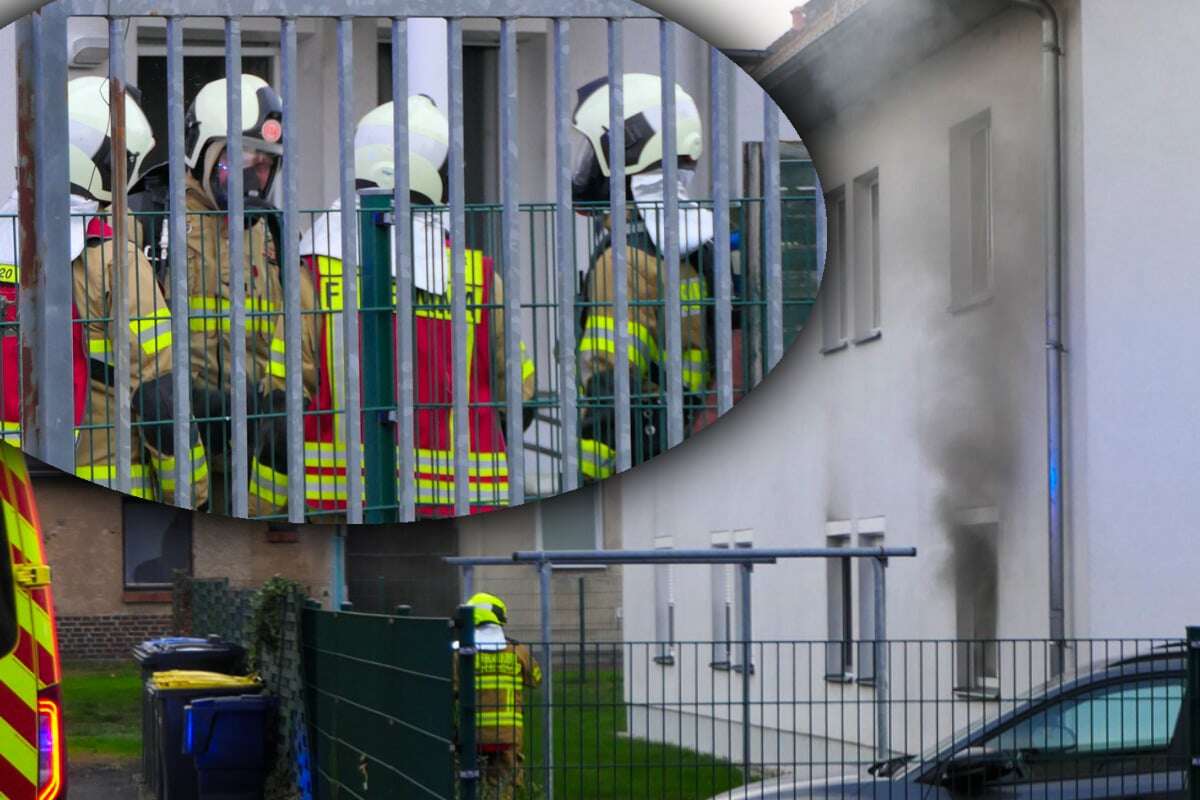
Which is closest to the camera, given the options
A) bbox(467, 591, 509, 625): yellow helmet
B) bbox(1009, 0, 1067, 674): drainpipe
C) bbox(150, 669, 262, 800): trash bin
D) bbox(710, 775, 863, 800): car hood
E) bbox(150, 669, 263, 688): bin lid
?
bbox(710, 775, 863, 800): car hood

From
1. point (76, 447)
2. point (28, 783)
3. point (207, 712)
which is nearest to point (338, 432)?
point (76, 447)

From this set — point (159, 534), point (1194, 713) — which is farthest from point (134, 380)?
point (1194, 713)

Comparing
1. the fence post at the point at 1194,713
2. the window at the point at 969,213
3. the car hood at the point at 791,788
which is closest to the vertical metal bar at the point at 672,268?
the window at the point at 969,213

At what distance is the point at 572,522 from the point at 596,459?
1.19 feet

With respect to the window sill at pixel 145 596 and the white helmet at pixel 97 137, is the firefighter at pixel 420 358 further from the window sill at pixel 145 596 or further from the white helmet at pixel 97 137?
the window sill at pixel 145 596

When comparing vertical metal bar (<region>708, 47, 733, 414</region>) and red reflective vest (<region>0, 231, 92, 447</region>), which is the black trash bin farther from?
vertical metal bar (<region>708, 47, 733, 414</region>)

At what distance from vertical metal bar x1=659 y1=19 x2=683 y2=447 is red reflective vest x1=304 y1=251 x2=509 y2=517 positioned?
630 millimetres

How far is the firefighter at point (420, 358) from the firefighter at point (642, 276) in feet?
0.90

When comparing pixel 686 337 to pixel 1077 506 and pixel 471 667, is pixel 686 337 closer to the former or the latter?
pixel 1077 506

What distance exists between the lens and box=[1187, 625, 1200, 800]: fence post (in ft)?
23.4

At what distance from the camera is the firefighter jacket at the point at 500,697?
714 centimetres

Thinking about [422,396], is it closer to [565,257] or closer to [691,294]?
[565,257]

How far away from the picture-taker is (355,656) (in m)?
8.22

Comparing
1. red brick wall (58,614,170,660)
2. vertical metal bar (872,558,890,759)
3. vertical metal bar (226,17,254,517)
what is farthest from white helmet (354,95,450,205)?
red brick wall (58,614,170,660)
